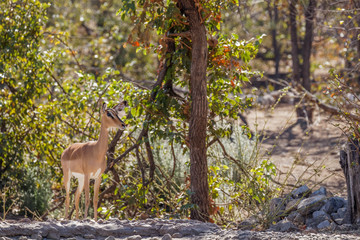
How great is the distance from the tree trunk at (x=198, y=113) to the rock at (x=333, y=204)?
1.57 metres

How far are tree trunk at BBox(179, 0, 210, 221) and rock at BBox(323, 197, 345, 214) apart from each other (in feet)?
5.14

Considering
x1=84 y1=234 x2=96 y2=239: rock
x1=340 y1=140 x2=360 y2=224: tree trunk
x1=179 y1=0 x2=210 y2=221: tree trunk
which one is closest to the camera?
x1=84 y1=234 x2=96 y2=239: rock

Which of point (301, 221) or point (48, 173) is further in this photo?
point (48, 173)

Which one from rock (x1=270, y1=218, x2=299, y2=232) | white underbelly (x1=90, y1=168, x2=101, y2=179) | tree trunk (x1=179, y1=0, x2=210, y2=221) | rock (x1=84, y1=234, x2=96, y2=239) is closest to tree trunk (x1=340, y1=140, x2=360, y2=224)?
rock (x1=270, y1=218, x2=299, y2=232)

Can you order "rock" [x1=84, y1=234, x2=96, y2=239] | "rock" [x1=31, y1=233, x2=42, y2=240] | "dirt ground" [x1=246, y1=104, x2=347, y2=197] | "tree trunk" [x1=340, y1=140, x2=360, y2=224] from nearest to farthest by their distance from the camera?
"rock" [x1=31, y1=233, x2=42, y2=240] → "rock" [x1=84, y1=234, x2=96, y2=239] → "tree trunk" [x1=340, y1=140, x2=360, y2=224] → "dirt ground" [x1=246, y1=104, x2=347, y2=197]

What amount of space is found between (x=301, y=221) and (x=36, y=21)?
474 cm

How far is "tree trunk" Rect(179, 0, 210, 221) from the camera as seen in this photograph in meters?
5.87

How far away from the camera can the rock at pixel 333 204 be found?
21.6 ft

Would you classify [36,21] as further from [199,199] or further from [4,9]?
[199,199]

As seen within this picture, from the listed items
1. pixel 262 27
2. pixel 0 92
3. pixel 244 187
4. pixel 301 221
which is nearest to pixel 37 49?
pixel 0 92

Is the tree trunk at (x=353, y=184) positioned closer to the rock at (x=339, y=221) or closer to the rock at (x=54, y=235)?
the rock at (x=339, y=221)

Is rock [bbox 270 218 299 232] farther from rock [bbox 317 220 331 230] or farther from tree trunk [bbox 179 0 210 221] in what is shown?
tree trunk [bbox 179 0 210 221]

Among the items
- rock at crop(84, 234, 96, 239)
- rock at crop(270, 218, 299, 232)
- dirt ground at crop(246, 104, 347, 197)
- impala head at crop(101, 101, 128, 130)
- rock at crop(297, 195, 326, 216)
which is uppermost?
dirt ground at crop(246, 104, 347, 197)

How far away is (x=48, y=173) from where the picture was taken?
365 inches
